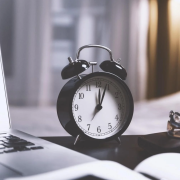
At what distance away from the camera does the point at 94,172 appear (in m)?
0.37

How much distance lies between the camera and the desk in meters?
0.57

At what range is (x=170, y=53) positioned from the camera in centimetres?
489

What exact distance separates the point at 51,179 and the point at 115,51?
4.40 metres

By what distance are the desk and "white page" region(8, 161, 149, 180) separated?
0.15 m

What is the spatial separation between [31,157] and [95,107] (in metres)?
0.29

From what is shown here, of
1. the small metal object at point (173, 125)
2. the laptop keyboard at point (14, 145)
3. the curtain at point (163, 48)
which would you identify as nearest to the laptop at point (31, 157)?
the laptop keyboard at point (14, 145)

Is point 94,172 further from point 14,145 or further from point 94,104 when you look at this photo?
point 94,104

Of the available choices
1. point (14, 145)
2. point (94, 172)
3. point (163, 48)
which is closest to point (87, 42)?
point (163, 48)

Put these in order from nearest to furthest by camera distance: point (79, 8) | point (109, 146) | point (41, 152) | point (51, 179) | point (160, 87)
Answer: point (51, 179)
point (41, 152)
point (109, 146)
point (79, 8)
point (160, 87)

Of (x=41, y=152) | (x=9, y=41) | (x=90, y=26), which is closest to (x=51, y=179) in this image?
(x=41, y=152)

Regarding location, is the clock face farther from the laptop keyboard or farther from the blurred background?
the blurred background

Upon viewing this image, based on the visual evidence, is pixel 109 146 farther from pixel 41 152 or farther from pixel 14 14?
pixel 14 14

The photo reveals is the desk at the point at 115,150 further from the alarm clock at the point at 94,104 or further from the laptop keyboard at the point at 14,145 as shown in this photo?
the laptop keyboard at the point at 14,145

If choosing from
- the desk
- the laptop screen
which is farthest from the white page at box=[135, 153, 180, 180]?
the laptop screen
